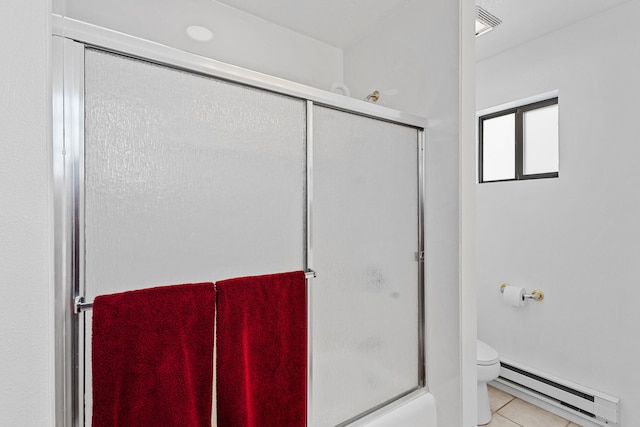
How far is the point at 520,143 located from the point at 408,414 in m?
2.05

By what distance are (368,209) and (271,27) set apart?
1.15m

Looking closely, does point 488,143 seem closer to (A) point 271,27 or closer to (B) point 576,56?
(B) point 576,56

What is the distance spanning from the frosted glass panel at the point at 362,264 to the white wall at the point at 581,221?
1189mm

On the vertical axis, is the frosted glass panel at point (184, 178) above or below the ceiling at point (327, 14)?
below

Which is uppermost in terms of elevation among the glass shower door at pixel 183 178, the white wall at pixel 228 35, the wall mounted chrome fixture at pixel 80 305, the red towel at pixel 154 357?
the white wall at pixel 228 35

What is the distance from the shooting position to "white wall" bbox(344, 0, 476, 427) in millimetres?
1338

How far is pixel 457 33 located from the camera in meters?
1.33

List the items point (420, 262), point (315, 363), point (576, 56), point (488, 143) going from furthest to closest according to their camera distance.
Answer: point (488, 143) → point (576, 56) → point (420, 262) → point (315, 363)

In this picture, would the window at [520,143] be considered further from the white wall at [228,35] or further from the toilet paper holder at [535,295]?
the white wall at [228,35]

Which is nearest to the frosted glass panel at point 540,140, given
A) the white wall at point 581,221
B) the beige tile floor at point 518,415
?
the white wall at point 581,221

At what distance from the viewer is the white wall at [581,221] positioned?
173cm

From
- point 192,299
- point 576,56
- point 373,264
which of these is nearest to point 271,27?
point 373,264

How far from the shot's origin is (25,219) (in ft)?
1.72

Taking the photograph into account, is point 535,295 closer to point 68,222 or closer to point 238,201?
point 238,201
